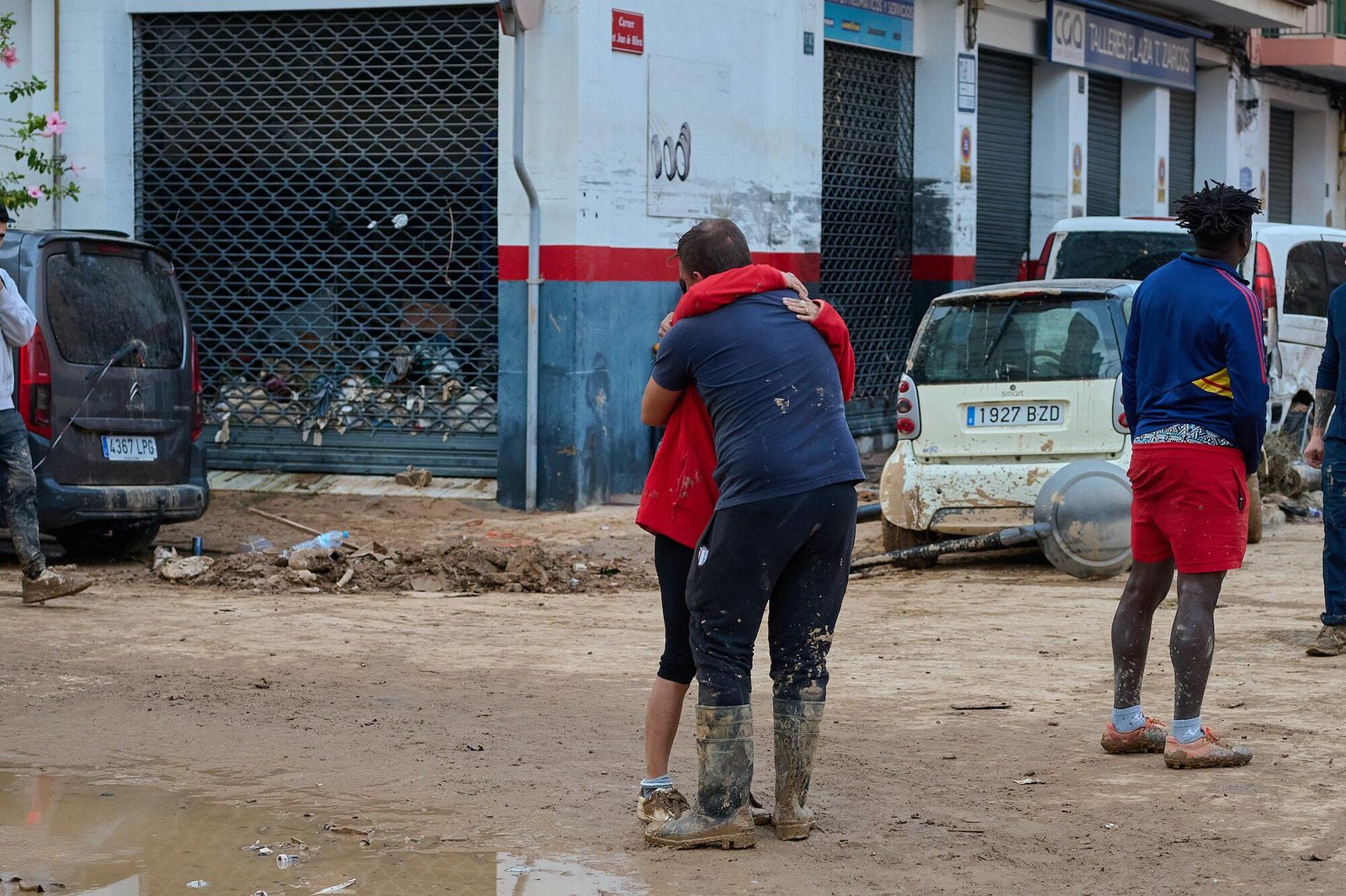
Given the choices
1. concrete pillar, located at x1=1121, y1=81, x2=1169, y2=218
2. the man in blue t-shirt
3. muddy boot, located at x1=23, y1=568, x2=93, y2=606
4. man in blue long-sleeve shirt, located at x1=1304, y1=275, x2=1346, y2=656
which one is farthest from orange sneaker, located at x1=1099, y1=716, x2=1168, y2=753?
concrete pillar, located at x1=1121, y1=81, x2=1169, y2=218

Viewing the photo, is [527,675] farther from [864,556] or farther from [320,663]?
[864,556]

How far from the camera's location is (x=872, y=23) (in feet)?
55.2

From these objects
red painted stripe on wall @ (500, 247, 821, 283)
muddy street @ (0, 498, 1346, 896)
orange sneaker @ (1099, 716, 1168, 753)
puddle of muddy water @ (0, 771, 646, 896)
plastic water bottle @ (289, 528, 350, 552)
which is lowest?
puddle of muddy water @ (0, 771, 646, 896)

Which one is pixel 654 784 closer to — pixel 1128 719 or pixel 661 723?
pixel 661 723

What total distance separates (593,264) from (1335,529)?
633 centimetres

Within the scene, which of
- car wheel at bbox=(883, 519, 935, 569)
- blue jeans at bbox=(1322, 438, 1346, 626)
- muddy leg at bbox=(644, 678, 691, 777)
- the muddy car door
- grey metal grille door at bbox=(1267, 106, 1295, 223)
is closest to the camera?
muddy leg at bbox=(644, 678, 691, 777)

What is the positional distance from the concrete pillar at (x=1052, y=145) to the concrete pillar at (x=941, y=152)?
2.42 m

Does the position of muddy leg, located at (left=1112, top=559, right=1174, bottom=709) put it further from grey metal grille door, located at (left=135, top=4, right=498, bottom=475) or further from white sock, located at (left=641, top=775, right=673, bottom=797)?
grey metal grille door, located at (left=135, top=4, right=498, bottom=475)

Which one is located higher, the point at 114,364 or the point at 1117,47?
the point at 1117,47

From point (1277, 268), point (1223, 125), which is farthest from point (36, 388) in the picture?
point (1223, 125)

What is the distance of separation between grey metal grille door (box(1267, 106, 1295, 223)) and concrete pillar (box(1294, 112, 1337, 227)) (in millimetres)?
89

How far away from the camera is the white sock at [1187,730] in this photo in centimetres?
578

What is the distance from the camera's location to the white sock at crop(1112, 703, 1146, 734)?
5.97 meters

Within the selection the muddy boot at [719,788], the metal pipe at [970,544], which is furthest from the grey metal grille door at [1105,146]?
the muddy boot at [719,788]
